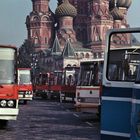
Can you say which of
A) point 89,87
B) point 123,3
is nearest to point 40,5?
point 123,3

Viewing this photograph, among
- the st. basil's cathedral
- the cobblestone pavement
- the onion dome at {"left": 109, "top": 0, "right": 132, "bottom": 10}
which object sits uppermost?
the onion dome at {"left": 109, "top": 0, "right": 132, "bottom": 10}

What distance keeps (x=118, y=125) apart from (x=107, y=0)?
450ft

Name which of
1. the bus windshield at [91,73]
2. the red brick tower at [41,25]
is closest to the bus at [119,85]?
the bus windshield at [91,73]

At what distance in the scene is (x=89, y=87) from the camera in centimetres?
1950

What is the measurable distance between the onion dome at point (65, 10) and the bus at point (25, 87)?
328 ft

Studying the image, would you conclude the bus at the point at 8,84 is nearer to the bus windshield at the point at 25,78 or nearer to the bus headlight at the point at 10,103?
the bus headlight at the point at 10,103

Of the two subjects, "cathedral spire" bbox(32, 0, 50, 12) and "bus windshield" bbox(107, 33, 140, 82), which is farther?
"cathedral spire" bbox(32, 0, 50, 12)

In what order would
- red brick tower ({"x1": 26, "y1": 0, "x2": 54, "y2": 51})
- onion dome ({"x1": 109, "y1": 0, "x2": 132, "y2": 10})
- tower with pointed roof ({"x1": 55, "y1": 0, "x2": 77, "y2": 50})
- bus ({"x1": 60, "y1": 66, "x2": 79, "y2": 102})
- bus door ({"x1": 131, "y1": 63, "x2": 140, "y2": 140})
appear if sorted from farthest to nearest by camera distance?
Answer: onion dome ({"x1": 109, "y1": 0, "x2": 132, "y2": 10}) < red brick tower ({"x1": 26, "y1": 0, "x2": 54, "y2": 51}) < tower with pointed roof ({"x1": 55, "y1": 0, "x2": 77, "y2": 50}) < bus ({"x1": 60, "y1": 66, "x2": 79, "y2": 102}) < bus door ({"x1": 131, "y1": 63, "x2": 140, "y2": 140})

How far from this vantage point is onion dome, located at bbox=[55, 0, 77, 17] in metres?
136

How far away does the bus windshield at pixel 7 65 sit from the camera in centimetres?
1517

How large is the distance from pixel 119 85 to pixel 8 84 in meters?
8.44

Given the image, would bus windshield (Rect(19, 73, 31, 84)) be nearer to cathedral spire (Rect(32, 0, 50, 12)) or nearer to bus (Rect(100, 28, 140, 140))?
bus (Rect(100, 28, 140, 140))

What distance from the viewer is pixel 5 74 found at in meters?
15.2

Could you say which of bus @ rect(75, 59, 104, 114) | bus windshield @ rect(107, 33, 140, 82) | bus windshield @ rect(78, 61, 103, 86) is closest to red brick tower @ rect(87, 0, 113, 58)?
bus windshield @ rect(78, 61, 103, 86)
